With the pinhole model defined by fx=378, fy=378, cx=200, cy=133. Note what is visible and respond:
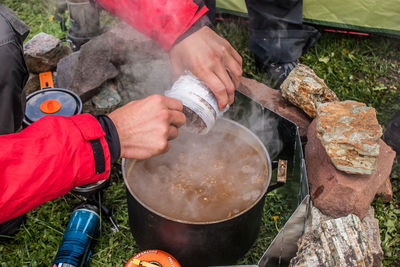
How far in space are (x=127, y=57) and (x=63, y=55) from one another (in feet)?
2.25

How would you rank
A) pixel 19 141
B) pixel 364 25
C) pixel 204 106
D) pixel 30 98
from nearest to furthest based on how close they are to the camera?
pixel 19 141, pixel 204 106, pixel 30 98, pixel 364 25

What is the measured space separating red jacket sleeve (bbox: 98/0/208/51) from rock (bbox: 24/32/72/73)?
1208 mm

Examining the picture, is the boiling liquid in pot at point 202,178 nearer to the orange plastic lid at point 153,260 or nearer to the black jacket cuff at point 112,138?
the orange plastic lid at point 153,260

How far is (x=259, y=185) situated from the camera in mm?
2217

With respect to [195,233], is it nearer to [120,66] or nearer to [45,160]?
[45,160]

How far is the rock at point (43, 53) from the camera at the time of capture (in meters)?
3.50

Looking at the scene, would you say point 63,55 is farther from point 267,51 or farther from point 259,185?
point 259,185

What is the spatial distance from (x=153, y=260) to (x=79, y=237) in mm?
633

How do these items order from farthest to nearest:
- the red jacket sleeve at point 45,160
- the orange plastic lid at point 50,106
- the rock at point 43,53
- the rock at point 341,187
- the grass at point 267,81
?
the rock at point 43,53 → the orange plastic lid at point 50,106 → the grass at point 267,81 → the rock at point 341,187 → the red jacket sleeve at point 45,160

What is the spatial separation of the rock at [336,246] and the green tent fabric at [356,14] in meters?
2.54

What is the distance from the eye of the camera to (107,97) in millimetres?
3334

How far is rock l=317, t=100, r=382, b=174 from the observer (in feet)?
7.50

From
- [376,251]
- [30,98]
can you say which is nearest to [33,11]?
[30,98]

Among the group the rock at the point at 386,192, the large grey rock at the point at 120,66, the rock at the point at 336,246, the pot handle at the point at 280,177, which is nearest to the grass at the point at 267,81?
the rock at the point at 386,192
